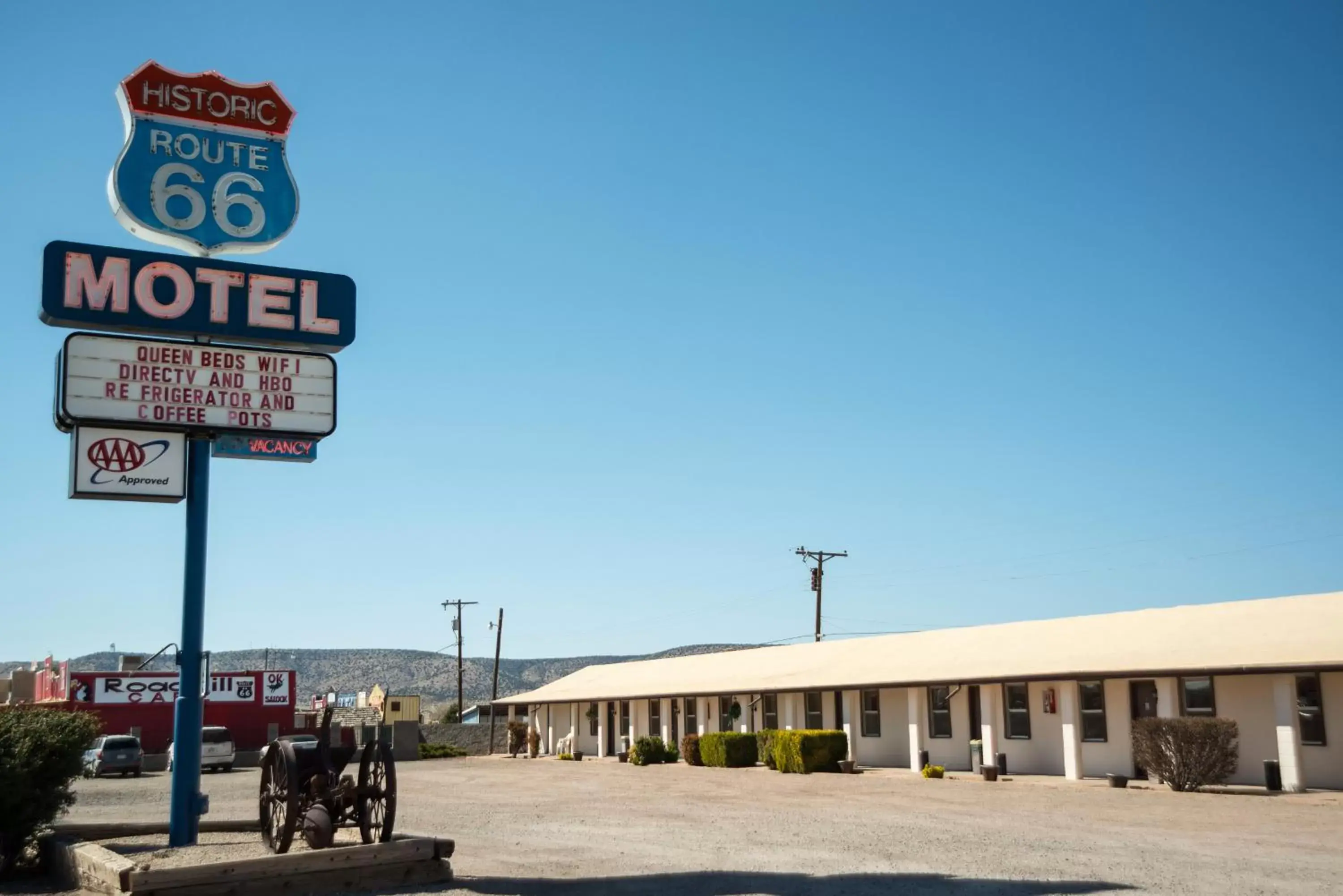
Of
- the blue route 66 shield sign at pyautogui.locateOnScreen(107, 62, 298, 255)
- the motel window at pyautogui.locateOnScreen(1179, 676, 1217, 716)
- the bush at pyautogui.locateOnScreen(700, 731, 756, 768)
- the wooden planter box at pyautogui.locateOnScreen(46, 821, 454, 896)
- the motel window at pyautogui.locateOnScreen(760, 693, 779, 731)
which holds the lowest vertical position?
the bush at pyautogui.locateOnScreen(700, 731, 756, 768)

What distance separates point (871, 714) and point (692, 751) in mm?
8977

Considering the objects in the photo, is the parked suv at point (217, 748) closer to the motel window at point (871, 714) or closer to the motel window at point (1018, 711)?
the motel window at point (871, 714)

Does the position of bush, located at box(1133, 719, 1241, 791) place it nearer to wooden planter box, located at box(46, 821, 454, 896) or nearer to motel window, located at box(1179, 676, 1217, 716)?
motel window, located at box(1179, 676, 1217, 716)

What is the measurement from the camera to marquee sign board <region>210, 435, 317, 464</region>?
15.7 m

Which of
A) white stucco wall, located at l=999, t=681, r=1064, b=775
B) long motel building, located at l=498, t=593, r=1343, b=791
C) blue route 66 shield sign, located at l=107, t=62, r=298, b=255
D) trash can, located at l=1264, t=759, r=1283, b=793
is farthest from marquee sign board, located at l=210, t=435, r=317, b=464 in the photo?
white stucco wall, located at l=999, t=681, r=1064, b=775

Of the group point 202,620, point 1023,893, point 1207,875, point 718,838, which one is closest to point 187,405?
point 202,620

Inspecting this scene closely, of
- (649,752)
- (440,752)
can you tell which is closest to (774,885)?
(649,752)

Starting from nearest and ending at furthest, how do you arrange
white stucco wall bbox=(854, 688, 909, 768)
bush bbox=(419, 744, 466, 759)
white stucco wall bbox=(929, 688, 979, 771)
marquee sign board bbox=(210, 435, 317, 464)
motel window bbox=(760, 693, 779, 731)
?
marquee sign board bbox=(210, 435, 317, 464) → white stucco wall bbox=(929, 688, 979, 771) → white stucco wall bbox=(854, 688, 909, 768) → motel window bbox=(760, 693, 779, 731) → bush bbox=(419, 744, 466, 759)

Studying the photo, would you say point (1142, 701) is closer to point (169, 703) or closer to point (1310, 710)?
point (1310, 710)

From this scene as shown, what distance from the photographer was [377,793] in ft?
45.3

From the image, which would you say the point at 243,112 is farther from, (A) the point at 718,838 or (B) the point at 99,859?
(A) the point at 718,838

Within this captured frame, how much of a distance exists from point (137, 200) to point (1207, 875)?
1427cm

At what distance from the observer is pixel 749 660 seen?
52.6 meters

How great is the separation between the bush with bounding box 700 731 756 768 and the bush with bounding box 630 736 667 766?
156 inches
